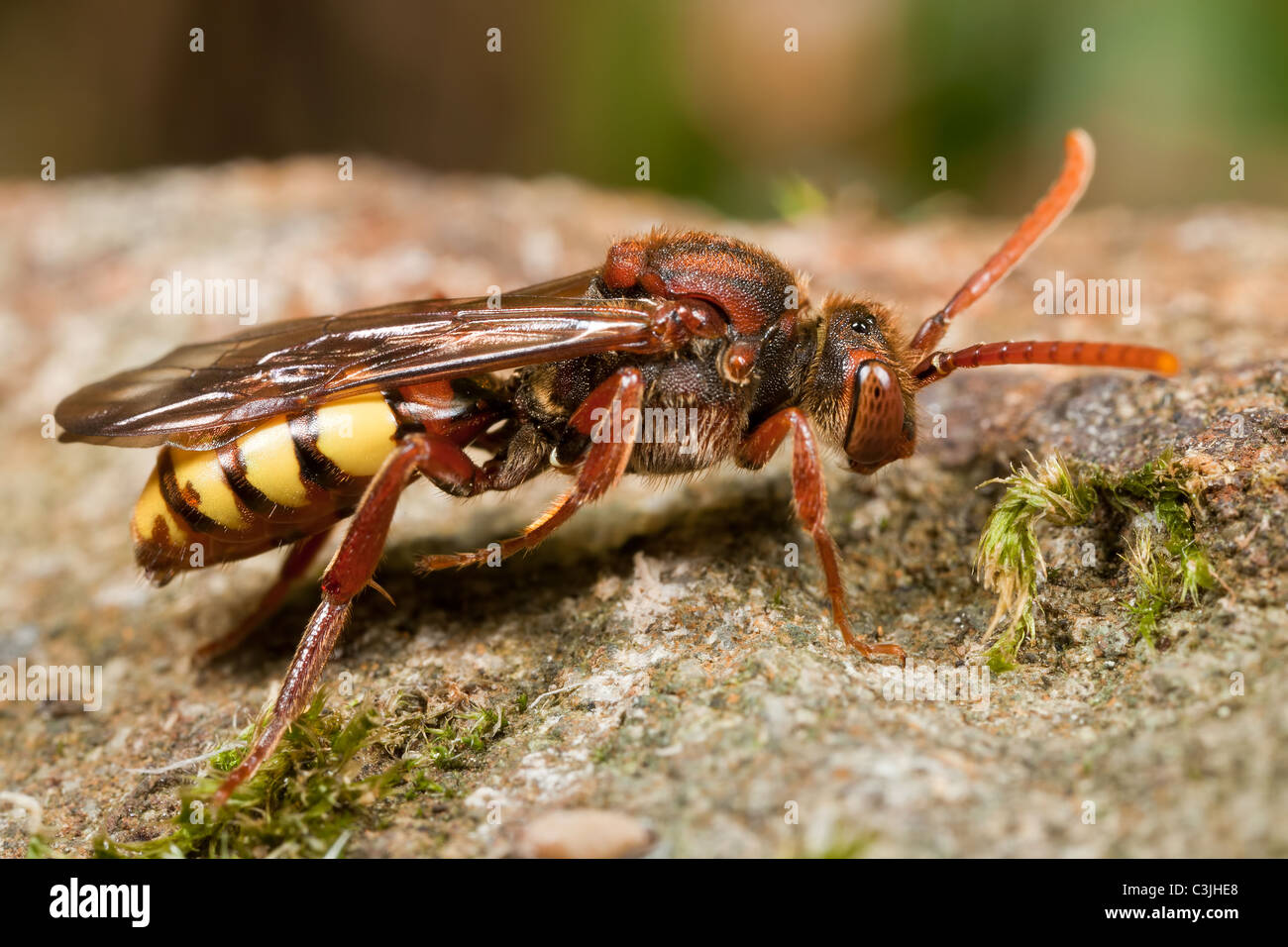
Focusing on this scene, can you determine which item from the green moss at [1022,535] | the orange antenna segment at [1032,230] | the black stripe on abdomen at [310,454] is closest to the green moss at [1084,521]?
the green moss at [1022,535]

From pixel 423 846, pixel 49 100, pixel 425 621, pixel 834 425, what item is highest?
pixel 49 100

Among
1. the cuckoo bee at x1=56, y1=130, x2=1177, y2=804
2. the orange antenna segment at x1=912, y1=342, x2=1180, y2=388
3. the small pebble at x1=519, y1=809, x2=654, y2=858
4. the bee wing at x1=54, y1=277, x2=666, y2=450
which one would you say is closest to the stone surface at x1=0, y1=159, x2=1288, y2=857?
the small pebble at x1=519, y1=809, x2=654, y2=858

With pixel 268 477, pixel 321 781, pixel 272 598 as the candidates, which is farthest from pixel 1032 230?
pixel 272 598

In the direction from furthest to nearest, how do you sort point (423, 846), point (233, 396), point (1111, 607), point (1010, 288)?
point (1010, 288) → point (233, 396) → point (1111, 607) → point (423, 846)

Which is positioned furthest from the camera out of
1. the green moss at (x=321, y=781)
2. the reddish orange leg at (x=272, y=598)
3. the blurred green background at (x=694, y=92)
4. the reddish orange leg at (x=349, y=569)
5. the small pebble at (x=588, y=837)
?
the blurred green background at (x=694, y=92)

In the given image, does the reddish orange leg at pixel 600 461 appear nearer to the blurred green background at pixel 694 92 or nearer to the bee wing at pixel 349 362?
the bee wing at pixel 349 362

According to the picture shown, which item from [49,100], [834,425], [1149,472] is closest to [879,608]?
[834,425]

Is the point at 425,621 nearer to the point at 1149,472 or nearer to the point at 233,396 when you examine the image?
the point at 233,396
